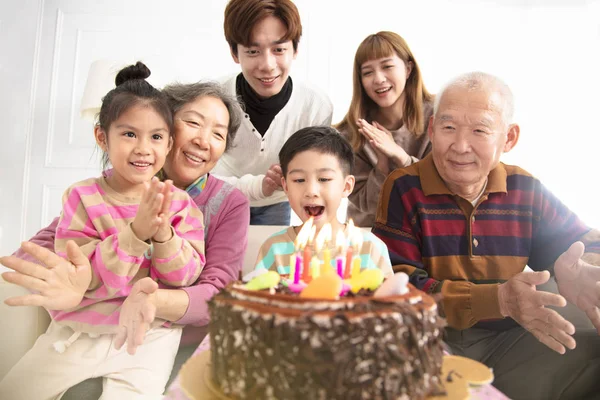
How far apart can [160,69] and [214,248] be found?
374 cm

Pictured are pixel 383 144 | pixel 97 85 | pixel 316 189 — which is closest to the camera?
pixel 316 189

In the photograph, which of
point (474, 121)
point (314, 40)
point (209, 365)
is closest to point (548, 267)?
point (474, 121)

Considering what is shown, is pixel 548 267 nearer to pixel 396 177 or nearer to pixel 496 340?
pixel 496 340

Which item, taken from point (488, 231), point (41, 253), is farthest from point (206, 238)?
point (488, 231)

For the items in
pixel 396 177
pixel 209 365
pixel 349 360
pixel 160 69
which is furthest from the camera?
pixel 160 69

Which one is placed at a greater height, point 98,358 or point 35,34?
point 35,34

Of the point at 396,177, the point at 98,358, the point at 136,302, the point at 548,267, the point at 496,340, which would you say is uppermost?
the point at 396,177

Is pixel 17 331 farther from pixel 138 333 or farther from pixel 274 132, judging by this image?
pixel 274 132

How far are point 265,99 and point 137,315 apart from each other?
155cm

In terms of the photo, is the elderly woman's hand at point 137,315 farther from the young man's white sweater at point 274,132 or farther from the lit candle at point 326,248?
the young man's white sweater at point 274,132

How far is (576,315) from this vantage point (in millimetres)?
1902

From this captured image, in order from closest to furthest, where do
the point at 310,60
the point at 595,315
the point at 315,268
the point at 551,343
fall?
1. the point at 315,268
2. the point at 551,343
3. the point at 595,315
4. the point at 310,60

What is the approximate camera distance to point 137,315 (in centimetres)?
129

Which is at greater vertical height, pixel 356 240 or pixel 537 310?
pixel 356 240
